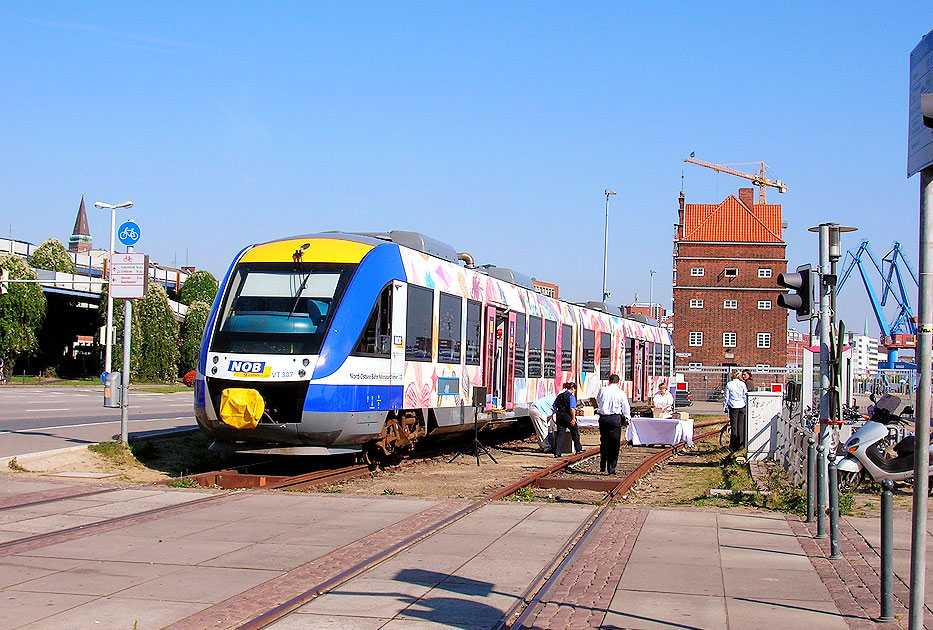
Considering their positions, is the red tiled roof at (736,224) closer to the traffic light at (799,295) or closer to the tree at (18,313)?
the tree at (18,313)

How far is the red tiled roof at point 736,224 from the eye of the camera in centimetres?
9144

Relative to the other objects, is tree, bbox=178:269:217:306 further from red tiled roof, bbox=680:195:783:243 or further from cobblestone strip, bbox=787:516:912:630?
cobblestone strip, bbox=787:516:912:630

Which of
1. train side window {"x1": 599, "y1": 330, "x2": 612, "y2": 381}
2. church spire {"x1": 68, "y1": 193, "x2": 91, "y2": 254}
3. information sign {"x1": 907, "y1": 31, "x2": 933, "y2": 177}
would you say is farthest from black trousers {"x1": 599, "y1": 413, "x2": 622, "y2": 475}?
church spire {"x1": 68, "y1": 193, "x2": 91, "y2": 254}

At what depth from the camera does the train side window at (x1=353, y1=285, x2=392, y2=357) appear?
14.8m

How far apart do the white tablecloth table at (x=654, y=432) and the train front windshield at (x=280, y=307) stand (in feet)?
34.6

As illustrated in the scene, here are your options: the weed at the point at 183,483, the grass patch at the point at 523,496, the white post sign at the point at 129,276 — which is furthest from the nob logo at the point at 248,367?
the white post sign at the point at 129,276

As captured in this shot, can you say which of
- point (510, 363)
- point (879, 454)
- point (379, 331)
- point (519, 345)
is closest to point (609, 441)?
point (879, 454)

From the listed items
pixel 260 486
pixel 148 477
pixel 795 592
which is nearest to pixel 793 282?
pixel 795 592

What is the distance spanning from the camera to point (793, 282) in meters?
10.1

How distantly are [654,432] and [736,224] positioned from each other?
239 ft

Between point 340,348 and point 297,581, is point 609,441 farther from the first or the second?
point 297,581

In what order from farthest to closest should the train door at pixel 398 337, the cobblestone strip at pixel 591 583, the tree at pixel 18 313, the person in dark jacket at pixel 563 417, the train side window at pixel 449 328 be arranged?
the tree at pixel 18 313 < the person in dark jacket at pixel 563 417 < the train side window at pixel 449 328 < the train door at pixel 398 337 < the cobblestone strip at pixel 591 583

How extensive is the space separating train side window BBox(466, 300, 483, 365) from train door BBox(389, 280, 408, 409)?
329 centimetres

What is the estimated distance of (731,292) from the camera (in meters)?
89.4
